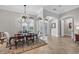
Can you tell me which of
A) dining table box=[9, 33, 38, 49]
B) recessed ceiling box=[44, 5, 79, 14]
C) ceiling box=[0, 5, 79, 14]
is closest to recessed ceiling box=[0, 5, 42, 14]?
ceiling box=[0, 5, 79, 14]

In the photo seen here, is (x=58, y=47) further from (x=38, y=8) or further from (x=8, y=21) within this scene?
(x=8, y=21)

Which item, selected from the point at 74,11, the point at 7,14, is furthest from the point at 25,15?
the point at 74,11

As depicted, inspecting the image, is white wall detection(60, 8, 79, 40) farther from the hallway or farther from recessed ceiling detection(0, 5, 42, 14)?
recessed ceiling detection(0, 5, 42, 14)

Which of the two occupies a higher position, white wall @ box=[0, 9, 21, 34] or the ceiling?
the ceiling

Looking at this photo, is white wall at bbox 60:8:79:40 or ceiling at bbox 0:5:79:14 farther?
white wall at bbox 60:8:79:40

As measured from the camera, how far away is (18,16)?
15.6 feet

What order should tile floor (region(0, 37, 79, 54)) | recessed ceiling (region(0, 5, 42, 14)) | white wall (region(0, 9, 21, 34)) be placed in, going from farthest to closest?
1. tile floor (region(0, 37, 79, 54))
2. white wall (region(0, 9, 21, 34))
3. recessed ceiling (region(0, 5, 42, 14))

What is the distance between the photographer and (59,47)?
4875 mm

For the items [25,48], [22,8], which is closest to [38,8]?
[22,8]

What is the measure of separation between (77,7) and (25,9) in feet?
7.41

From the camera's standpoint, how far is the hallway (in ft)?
15.6

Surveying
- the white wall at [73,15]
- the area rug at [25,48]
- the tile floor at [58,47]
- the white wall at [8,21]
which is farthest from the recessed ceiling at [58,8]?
the area rug at [25,48]

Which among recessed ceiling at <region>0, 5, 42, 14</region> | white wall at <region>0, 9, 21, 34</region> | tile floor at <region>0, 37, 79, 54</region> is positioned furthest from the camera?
tile floor at <region>0, 37, 79, 54</region>
